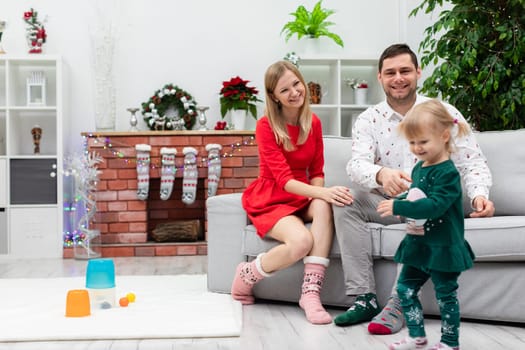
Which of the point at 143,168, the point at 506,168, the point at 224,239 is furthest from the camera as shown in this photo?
the point at 143,168

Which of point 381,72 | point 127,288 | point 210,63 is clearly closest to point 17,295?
point 127,288

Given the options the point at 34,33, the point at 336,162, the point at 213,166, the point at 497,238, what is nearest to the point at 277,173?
the point at 336,162

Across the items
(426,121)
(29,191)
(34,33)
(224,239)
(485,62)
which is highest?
(34,33)

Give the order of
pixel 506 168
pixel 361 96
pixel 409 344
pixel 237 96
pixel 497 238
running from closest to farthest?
pixel 409 344 → pixel 497 238 → pixel 506 168 → pixel 237 96 → pixel 361 96

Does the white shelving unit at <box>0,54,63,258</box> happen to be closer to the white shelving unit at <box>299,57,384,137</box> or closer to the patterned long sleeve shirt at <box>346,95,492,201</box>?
the white shelving unit at <box>299,57,384,137</box>

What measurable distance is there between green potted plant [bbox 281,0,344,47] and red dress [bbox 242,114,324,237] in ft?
7.70

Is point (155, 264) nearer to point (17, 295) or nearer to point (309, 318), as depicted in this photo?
point (17, 295)

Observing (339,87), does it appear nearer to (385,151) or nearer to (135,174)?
(135,174)

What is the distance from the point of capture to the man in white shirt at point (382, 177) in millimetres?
2363

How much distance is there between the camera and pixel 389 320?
232 centimetres

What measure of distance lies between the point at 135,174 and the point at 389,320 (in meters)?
2.98

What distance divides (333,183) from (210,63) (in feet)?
8.39

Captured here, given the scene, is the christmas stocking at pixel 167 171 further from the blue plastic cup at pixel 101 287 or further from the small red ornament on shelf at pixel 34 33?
the blue plastic cup at pixel 101 287

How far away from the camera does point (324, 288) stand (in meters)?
2.69
